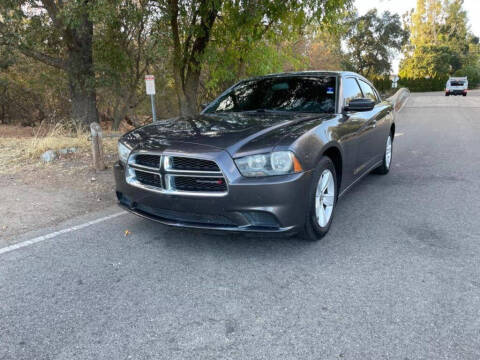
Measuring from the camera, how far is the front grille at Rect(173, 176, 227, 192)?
300cm

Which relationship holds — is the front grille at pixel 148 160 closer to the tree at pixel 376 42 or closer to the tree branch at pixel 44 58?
the tree branch at pixel 44 58

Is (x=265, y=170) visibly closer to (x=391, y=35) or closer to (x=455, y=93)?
(x=455, y=93)

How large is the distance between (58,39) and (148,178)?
36.5 ft

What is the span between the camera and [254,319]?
2.41m

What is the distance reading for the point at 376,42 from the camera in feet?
162

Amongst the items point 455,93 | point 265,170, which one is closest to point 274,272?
point 265,170

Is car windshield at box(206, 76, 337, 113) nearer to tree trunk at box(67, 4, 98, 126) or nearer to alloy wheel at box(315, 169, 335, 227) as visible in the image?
alloy wheel at box(315, 169, 335, 227)

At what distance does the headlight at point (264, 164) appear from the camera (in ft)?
9.77

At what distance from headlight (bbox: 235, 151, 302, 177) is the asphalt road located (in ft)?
2.49

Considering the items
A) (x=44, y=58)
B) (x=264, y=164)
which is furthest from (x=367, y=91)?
(x=44, y=58)

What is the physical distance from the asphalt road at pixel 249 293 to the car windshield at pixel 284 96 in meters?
1.30

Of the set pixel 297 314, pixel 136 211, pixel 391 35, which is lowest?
pixel 297 314

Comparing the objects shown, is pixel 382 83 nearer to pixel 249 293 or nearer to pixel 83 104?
pixel 83 104

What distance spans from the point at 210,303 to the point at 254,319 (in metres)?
0.35
